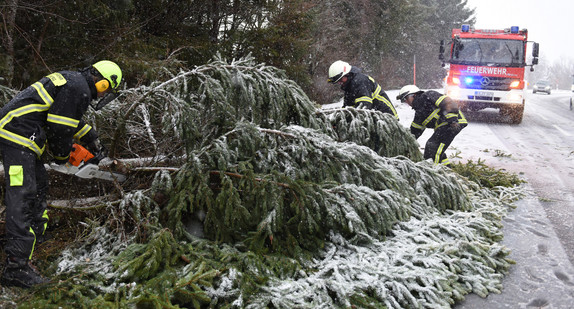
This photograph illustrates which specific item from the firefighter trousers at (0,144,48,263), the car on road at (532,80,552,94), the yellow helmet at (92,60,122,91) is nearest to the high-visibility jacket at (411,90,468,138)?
the yellow helmet at (92,60,122,91)

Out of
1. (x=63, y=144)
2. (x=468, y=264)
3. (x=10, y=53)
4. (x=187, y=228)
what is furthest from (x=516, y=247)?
(x=10, y=53)

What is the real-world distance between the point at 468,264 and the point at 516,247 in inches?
36.8

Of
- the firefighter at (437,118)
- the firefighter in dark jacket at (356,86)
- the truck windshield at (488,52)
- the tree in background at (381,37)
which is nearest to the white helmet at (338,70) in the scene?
the firefighter in dark jacket at (356,86)

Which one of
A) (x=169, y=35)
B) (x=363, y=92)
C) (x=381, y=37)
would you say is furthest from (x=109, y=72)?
(x=381, y=37)

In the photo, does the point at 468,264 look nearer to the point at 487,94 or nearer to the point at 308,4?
the point at 487,94

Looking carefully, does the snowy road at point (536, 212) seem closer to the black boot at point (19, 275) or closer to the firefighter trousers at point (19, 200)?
the black boot at point (19, 275)

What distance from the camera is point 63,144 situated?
318 cm

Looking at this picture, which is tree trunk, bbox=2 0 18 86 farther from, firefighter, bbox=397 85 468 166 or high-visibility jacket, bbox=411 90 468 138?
high-visibility jacket, bbox=411 90 468 138

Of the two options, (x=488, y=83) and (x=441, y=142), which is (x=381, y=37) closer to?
(x=488, y=83)

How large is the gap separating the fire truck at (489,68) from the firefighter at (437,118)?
6.15 m

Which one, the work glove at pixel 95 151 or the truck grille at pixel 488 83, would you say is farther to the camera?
the truck grille at pixel 488 83

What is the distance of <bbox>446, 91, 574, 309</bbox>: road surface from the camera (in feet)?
10.3

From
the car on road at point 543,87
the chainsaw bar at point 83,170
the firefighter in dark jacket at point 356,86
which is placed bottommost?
the car on road at point 543,87

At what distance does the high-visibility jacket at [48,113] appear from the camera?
9.96ft
